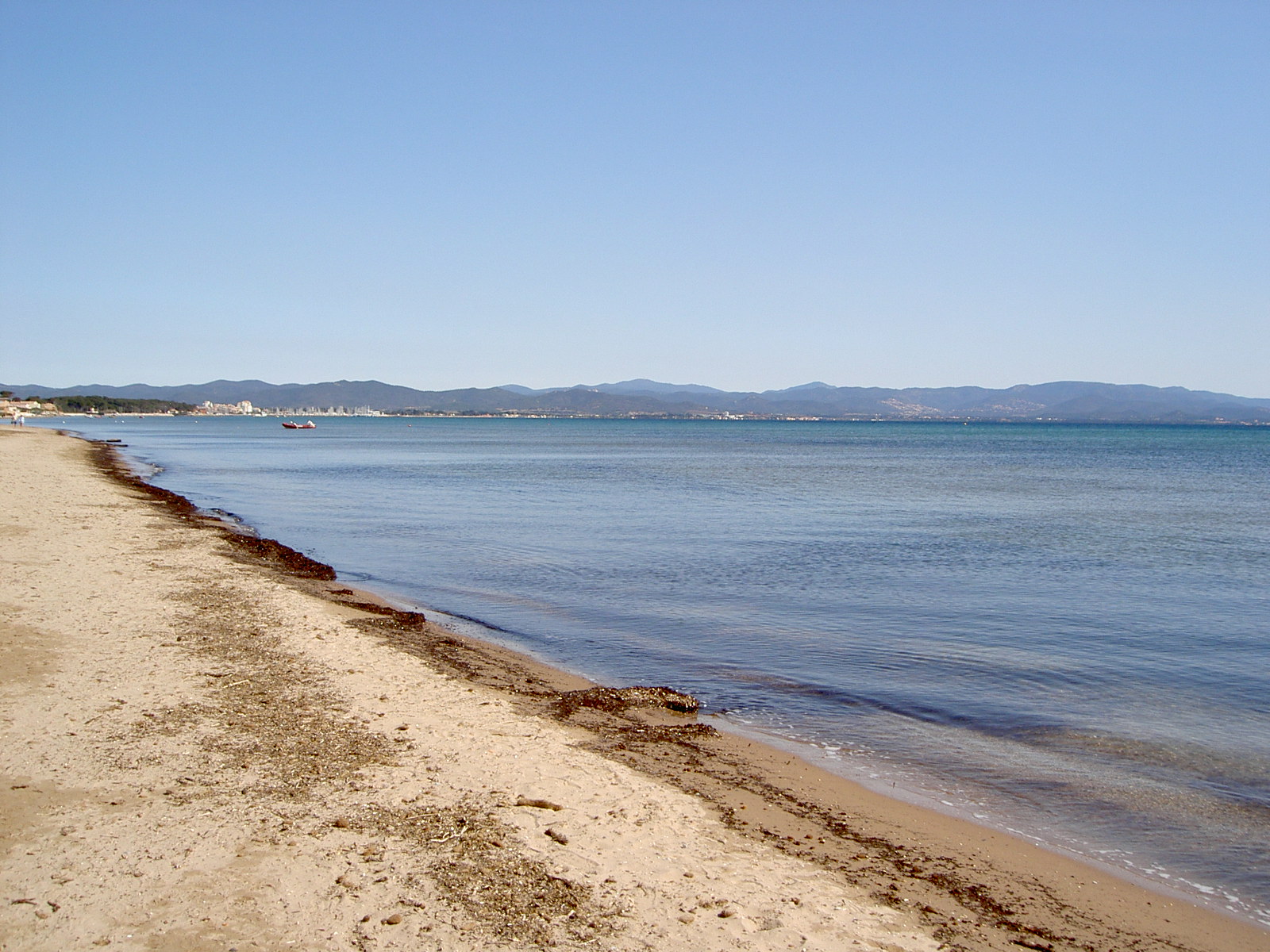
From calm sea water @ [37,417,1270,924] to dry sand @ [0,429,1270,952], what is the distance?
48.1 inches

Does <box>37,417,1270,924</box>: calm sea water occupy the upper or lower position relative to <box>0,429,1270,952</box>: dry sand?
lower

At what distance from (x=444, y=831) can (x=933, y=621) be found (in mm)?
11106

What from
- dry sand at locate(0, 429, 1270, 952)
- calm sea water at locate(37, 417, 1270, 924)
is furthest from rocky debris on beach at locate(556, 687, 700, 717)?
calm sea water at locate(37, 417, 1270, 924)

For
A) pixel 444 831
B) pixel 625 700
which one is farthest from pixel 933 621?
pixel 444 831

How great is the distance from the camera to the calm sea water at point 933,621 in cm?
839

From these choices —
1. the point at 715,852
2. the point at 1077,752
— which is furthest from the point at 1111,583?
the point at 715,852

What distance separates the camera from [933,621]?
1540 centimetres

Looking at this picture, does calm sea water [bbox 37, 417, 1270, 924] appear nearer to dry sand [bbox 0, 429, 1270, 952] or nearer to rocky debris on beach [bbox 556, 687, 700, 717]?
rocky debris on beach [bbox 556, 687, 700, 717]

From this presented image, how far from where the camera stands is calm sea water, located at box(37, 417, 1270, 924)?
27.5 ft

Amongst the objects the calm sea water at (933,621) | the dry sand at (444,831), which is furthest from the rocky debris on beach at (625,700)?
the calm sea water at (933,621)

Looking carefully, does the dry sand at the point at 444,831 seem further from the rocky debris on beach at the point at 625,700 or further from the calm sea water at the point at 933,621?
the calm sea water at the point at 933,621

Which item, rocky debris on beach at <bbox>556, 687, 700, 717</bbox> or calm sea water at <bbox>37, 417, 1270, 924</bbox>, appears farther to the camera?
rocky debris on beach at <bbox>556, 687, 700, 717</bbox>

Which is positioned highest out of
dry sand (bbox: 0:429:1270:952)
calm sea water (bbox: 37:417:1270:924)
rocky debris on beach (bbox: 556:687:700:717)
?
dry sand (bbox: 0:429:1270:952)

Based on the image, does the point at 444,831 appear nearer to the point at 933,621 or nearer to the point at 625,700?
the point at 625,700
